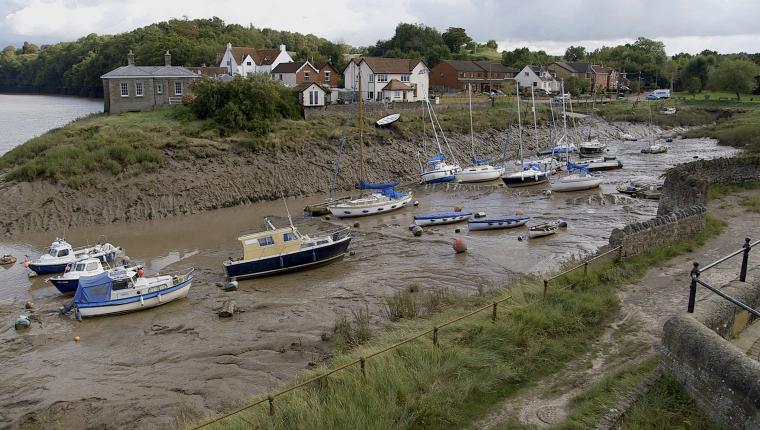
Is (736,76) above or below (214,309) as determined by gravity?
above

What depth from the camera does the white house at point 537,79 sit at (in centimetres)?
10019

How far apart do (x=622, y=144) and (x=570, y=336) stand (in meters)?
65.6

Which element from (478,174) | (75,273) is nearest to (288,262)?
(75,273)

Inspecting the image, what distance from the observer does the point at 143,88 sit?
53.6 meters

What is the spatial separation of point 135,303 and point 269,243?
6.52m

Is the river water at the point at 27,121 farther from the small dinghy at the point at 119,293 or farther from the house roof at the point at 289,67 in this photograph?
the small dinghy at the point at 119,293

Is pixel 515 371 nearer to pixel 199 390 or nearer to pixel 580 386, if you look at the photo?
pixel 580 386

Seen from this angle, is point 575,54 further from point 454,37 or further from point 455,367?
point 455,367

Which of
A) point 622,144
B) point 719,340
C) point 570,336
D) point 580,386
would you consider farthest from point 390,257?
point 622,144

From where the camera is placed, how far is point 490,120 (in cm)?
6794

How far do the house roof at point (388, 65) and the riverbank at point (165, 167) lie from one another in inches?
797

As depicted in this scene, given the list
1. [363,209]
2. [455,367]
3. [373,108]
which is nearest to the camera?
[455,367]

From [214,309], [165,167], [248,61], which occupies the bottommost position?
[214,309]

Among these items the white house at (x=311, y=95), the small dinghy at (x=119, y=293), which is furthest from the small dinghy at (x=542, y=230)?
the white house at (x=311, y=95)
